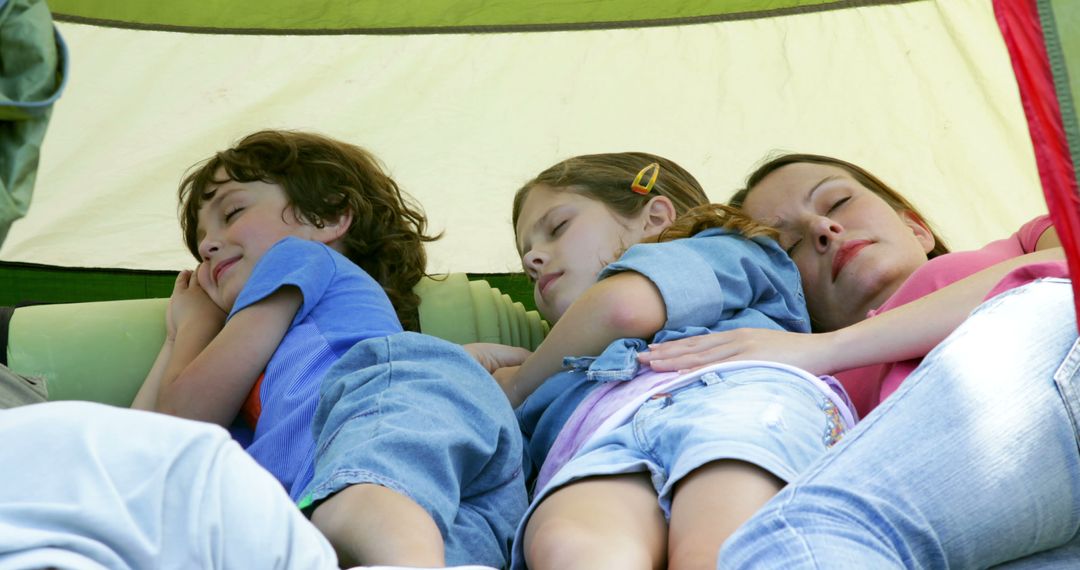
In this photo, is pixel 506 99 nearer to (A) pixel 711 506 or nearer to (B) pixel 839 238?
(B) pixel 839 238

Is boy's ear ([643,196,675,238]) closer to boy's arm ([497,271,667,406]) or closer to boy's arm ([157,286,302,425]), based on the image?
boy's arm ([497,271,667,406])

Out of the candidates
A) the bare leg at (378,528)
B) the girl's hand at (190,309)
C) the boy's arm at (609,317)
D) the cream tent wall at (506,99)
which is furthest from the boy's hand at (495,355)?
the bare leg at (378,528)

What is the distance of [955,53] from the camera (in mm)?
2070

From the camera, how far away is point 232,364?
139 centimetres

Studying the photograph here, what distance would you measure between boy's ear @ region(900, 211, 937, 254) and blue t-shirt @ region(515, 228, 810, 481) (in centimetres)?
21

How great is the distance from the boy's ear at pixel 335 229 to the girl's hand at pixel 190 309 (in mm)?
156

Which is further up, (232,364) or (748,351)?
(748,351)

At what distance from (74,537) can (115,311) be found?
1.05 metres

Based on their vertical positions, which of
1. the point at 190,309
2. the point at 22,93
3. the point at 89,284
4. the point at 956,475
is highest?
the point at 22,93

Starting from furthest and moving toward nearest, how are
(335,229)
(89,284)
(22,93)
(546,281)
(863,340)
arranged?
Answer: (89,284) < (335,229) < (546,281) < (863,340) < (22,93)

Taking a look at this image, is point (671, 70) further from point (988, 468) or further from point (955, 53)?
point (988, 468)

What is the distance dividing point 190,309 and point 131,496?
0.98 metres

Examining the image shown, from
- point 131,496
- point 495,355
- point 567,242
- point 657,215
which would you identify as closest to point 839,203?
point 657,215

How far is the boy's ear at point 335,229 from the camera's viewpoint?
163 centimetres
